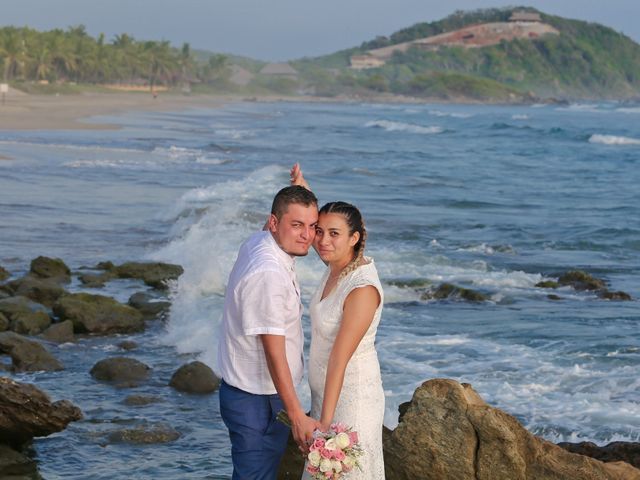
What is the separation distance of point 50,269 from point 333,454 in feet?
37.0

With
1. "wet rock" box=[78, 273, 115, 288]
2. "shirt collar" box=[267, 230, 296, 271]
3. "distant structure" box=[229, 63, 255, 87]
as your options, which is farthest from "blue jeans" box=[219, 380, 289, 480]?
"distant structure" box=[229, 63, 255, 87]

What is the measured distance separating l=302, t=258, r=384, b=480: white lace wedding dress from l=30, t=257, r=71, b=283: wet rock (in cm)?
1065

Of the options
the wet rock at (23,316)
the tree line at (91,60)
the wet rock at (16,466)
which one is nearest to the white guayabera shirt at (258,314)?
the wet rock at (16,466)

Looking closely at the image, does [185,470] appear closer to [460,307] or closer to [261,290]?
[261,290]

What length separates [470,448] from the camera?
5.52 metres

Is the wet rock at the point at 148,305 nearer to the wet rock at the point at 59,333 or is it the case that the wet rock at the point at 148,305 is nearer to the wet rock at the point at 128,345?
the wet rock at the point at 59,333

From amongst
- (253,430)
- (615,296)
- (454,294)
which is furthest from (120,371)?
(615,296)

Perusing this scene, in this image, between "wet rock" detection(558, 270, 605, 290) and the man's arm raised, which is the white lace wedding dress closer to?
the man's arm raised

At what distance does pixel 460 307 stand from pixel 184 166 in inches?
869

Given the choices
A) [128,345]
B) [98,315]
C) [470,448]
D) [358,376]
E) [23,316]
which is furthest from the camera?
[98,315]

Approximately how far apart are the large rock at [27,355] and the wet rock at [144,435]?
2.25 metres

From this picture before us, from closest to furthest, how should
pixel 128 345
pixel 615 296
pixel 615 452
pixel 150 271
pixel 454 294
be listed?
pixel 615 452, pixel 128 345, pixel 454 294, pixel 615 296, pixel 150 271

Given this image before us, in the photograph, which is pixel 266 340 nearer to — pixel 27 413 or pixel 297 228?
pixel 297 228

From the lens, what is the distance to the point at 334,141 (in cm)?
5606
